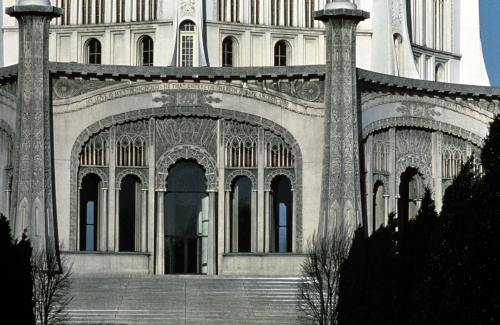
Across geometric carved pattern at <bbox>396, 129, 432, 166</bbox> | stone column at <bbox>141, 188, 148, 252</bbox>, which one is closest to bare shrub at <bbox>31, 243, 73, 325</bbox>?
stone column at <bbox>141, 188, 148, 252</bbox>

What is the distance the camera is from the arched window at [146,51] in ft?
178

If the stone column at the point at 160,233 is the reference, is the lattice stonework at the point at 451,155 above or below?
above

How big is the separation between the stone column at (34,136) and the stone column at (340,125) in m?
8.39

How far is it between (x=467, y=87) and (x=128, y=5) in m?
12.3

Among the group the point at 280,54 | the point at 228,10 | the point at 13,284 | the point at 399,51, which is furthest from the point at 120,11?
the point at 13,284

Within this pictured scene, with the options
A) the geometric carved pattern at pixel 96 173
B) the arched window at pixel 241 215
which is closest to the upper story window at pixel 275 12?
the arched window at pixel 241 215

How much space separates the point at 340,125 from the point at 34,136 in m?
9.39

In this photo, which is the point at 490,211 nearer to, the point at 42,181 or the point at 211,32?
the point at 42,181

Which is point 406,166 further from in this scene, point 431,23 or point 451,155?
point 431,23

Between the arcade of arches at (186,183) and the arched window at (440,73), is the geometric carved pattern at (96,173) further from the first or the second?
the arched window at (440,73)

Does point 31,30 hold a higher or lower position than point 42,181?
higher

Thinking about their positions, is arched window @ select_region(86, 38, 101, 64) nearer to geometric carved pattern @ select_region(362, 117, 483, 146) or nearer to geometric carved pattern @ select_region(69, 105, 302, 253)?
geometric carved pattern @ select_region(69, 105, 302, 253)

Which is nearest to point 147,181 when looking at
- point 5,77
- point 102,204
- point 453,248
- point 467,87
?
point 102,204

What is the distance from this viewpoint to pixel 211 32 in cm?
5369
